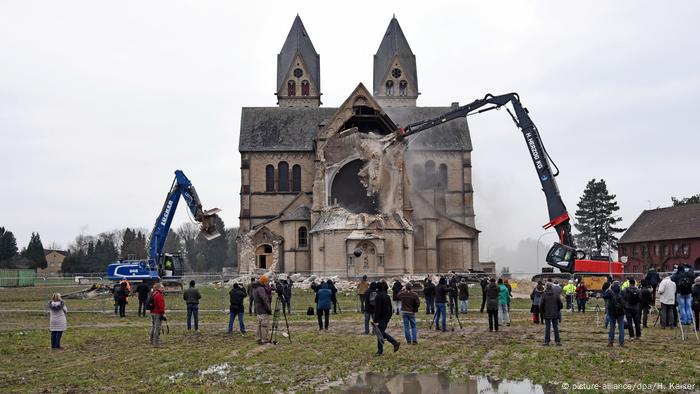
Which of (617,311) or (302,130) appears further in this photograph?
(302,130)

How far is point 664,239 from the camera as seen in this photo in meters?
69.4

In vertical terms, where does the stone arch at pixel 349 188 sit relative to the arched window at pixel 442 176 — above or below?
below

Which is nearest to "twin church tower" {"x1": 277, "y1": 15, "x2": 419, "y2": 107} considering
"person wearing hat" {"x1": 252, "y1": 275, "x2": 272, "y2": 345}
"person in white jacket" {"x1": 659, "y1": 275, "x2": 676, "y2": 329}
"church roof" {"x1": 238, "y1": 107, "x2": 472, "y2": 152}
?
"church roof" {"x1": 238, "y1": 107, "x2": 472, "y2": 152}

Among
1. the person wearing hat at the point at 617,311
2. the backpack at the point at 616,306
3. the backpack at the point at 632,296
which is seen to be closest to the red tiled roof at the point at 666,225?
the backpack at the point at 632,296

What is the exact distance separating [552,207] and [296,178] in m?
30.7

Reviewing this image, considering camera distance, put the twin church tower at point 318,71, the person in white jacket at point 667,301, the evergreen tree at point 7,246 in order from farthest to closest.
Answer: the evergreen tree at point 7,246 → the twin church tower at point 318,71 → the person in white jacket at point 667,301

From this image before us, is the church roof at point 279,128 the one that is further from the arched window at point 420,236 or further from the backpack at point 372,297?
the backpack at point 372,297

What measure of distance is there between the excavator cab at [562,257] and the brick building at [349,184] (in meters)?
15.7

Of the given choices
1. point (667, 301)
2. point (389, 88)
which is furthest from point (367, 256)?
point (667, 301)

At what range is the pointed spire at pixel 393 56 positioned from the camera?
3280 inches

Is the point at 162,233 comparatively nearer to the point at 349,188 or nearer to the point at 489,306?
the point at 349,188

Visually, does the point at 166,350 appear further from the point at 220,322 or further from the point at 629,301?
the point at 629,301

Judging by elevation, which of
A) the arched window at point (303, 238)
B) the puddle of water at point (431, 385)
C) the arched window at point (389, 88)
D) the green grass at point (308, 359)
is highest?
the arched window at point (389, 88)

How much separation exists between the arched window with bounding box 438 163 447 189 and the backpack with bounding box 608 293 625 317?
53.4 metres
